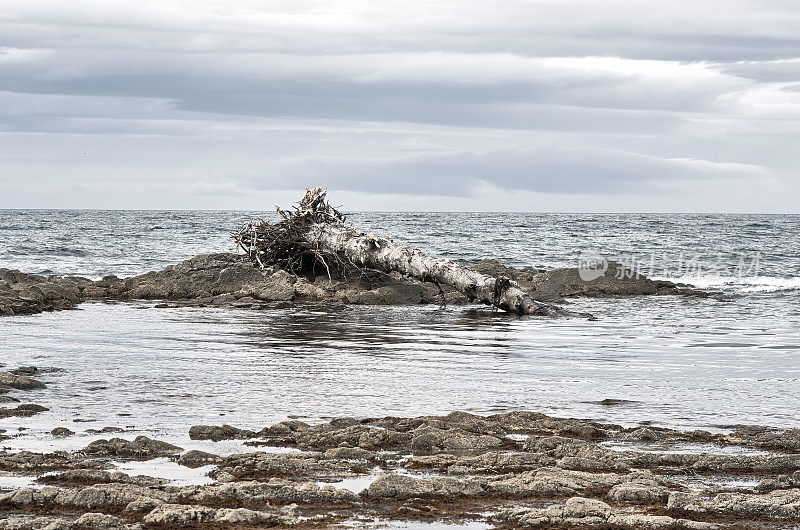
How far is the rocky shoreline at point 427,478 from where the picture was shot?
427 cm

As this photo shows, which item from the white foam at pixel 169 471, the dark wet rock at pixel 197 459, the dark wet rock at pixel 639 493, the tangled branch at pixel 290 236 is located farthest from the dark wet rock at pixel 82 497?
the tangled branch at pixel 290 236

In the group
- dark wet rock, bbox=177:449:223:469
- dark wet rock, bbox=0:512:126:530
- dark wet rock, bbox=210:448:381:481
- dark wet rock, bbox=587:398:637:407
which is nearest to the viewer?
dark wet rock, bbox=0:512:126:530

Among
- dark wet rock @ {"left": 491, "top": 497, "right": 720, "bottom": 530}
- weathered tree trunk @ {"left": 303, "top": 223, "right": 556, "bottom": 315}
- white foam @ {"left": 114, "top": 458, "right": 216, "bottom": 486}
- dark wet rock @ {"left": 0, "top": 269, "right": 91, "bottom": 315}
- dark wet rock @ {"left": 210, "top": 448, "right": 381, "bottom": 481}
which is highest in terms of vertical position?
weathered tree trunk @ {"left": 303, "top": 223, "right": 556, "bottom": 315}

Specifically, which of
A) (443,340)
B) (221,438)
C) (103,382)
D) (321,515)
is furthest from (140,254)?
(321,515)

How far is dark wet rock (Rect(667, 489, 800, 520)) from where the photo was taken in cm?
435

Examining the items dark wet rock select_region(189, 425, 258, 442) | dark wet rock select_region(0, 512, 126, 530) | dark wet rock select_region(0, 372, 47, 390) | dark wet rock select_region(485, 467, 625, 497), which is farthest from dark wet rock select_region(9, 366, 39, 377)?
dark wet rock select_region(485, 467, 625, 497)

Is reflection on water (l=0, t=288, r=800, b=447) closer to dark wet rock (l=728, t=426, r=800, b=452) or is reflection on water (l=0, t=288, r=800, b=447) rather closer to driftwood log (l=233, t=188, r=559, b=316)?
dark wet rock (l=728, t=426, r=800, b=452)

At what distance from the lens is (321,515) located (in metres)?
4.32

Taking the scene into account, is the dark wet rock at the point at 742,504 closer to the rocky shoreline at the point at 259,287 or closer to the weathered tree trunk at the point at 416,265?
the weathered tree trunk at the point at 416,265

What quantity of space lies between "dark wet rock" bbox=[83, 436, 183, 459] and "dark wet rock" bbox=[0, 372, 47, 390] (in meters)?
2.68

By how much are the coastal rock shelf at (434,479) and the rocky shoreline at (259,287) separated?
11.7m

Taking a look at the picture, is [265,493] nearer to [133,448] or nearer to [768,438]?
[133,448]

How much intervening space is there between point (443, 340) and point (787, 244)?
116 feet

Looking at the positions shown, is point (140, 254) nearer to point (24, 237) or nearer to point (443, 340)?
point (24, 237)
